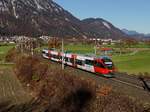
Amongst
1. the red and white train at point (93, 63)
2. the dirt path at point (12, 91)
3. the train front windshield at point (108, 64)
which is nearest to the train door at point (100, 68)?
the red and white train at point (93, 63)

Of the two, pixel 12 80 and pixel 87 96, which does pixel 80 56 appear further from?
pixel 87 96

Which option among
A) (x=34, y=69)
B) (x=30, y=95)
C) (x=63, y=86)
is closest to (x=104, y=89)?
(x=63, y=86)

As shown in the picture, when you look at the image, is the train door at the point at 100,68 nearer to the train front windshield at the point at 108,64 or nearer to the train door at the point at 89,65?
the train front windshield at the point at 108,64

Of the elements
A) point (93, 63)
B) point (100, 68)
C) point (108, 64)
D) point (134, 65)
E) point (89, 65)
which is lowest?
point (134, 65)

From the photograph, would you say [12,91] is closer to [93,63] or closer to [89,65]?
[89,65]

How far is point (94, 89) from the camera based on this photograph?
1494 inches

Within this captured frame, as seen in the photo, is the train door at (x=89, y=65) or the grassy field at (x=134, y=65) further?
the grassy field at (x=134, y=65)

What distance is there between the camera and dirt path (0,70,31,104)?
5874 cm

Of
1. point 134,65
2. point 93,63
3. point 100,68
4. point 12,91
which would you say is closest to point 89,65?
point 93,63

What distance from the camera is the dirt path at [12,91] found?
58.7 m

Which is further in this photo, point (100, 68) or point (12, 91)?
point (12, 91)

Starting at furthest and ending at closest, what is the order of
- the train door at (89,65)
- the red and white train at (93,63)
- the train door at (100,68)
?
the train door at (89,65)
the red and white train at (93,63)
the train door at (100,68)

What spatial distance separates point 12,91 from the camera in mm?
68250

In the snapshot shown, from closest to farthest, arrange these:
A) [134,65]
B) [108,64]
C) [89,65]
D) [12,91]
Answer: [108,64] < [12,91] < [89,65] < [134,65]
